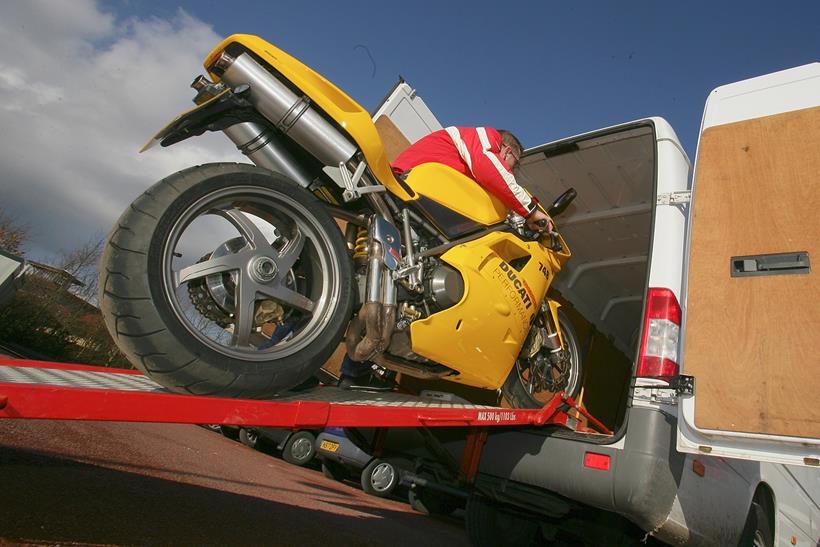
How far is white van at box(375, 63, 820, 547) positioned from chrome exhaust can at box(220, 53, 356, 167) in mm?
1567

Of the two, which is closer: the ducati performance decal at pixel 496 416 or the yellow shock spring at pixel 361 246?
the ducati performance decal at pixel 496 416

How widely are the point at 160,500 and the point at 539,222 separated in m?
2.69

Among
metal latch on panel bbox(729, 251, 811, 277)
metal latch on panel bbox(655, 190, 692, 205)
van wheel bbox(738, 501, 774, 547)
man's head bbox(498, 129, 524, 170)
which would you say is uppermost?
man's head bbox(498, 129, 524, 170)

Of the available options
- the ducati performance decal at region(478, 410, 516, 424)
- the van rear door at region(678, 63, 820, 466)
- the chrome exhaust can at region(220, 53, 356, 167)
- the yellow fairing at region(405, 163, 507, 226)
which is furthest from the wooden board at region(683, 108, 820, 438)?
the chrome exhaust can at region(220, 53, 356, 167)

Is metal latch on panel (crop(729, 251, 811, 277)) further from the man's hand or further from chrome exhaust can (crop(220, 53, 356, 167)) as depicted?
chrome exhaust can (crop(220, 53, 356, 167))

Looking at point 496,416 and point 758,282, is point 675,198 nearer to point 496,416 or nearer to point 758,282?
point 758,282

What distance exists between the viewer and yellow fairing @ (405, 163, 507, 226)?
2721 mm

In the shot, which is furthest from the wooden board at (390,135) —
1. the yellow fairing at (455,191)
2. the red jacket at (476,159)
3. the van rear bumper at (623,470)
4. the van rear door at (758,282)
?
the van rear bumper at (623,470)

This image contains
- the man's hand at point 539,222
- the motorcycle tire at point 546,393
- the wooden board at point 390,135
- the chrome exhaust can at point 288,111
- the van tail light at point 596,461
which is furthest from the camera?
the wooden board at point 390,135

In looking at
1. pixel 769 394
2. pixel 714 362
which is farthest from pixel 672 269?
pixel 769 394

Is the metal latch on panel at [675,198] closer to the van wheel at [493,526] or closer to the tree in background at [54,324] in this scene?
the van wheel at [493,526]

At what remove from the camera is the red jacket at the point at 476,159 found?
2.83 meters

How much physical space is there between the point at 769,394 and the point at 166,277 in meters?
2.09

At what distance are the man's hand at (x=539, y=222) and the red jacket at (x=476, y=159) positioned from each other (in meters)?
0.06
